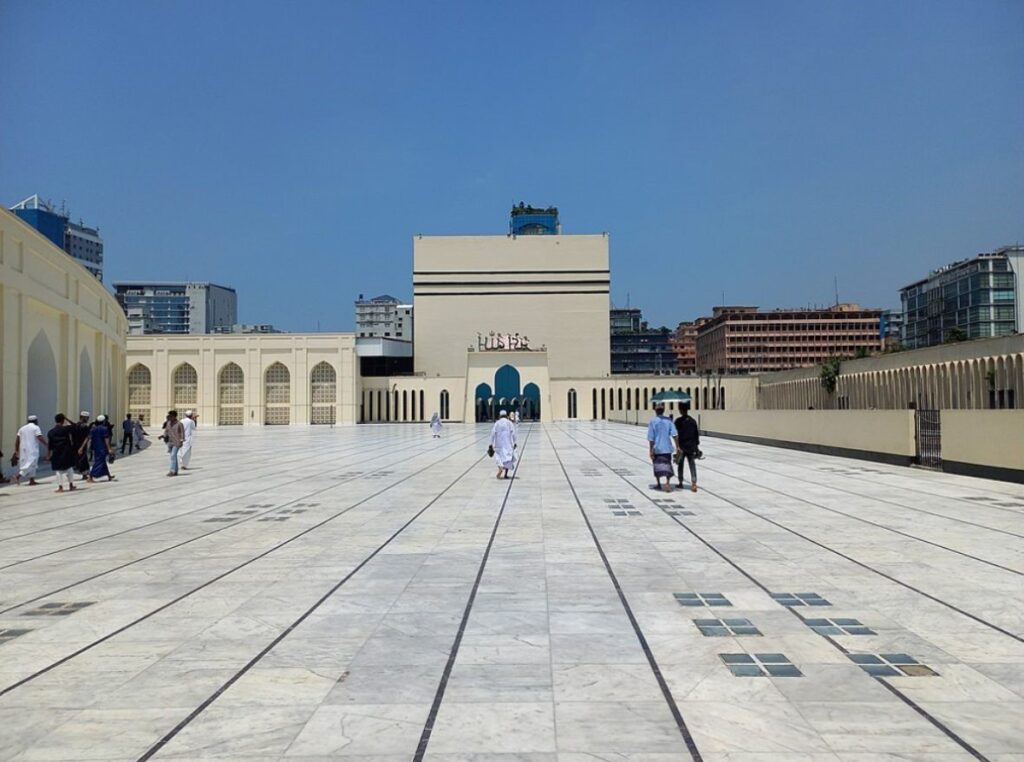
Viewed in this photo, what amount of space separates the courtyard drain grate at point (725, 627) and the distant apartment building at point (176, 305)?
588ft

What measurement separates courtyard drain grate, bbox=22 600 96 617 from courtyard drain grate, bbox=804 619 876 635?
17.0 feet

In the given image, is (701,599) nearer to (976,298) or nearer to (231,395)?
(231,395)

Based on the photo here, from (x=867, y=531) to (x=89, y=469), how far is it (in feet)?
46.7

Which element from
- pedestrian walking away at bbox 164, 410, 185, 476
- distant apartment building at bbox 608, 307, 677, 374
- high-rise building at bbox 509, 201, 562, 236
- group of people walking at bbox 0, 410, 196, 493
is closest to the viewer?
group of people walking at bbox 0, 410, 196, 493

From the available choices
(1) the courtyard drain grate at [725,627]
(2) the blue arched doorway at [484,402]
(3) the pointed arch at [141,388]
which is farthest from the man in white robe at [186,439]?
(2) the blue arched doorway at [484,402]

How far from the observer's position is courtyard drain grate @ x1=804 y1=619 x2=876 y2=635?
5363 millimetres

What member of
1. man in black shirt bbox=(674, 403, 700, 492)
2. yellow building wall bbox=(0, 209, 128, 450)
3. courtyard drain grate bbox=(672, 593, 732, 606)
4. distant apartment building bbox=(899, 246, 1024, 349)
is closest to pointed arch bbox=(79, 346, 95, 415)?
yellow building wall bbox=(0, 209, 128, 450)

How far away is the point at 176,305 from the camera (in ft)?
591

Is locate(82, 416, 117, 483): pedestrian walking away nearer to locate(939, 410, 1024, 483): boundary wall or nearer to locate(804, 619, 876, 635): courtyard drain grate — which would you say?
locate(804, 619, 876, 635): courtyard drain grate

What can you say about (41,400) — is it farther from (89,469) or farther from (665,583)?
(665,583)

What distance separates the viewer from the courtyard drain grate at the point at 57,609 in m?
6.04

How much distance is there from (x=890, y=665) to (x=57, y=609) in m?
5.64

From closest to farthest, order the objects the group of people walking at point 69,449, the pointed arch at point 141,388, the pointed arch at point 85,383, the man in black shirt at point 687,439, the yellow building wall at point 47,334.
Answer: the man in black shirt at point 687,439, the group of people walking at point 69,449, the yellow building wall at point 47,334, the pointed arch at point 85,383, the pointed arch at point 141,388

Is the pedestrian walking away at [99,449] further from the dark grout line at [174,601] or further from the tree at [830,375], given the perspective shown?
the tree at [830,375]
